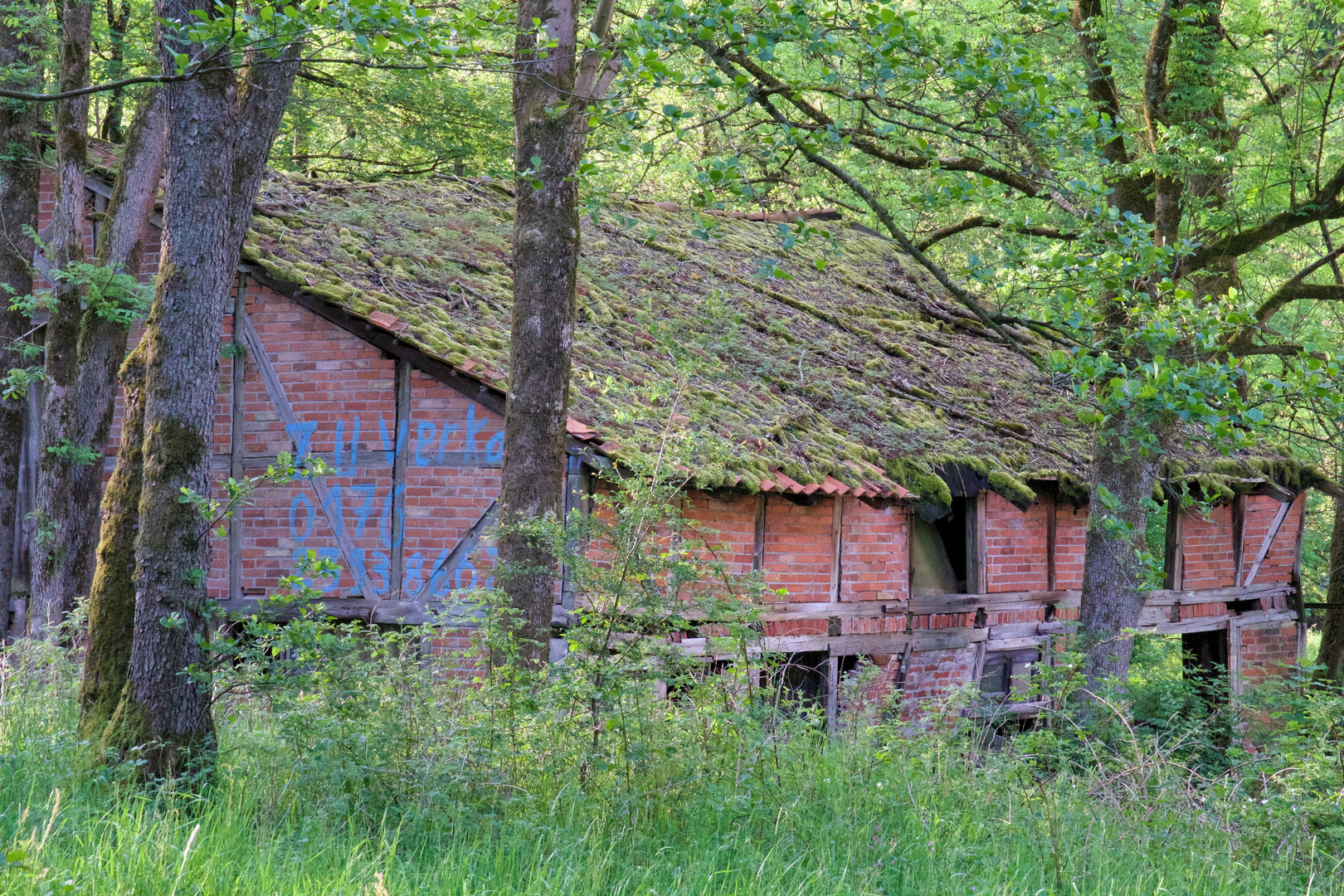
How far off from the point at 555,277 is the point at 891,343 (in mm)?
8361

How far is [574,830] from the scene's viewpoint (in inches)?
167

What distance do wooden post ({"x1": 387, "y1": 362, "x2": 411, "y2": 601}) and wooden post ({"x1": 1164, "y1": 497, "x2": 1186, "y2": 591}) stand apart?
9.59 meters

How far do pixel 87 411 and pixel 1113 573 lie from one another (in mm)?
8350

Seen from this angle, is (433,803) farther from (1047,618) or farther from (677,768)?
(1047,618)

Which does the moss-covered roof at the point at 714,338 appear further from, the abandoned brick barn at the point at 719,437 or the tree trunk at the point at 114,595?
the tree trunk at the point at 114,595

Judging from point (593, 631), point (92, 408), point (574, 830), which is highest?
point (92, 408)

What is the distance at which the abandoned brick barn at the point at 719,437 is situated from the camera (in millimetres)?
9125

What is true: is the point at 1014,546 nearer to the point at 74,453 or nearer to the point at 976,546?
the point at 976,546

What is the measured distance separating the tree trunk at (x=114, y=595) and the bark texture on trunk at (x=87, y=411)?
3.72 m

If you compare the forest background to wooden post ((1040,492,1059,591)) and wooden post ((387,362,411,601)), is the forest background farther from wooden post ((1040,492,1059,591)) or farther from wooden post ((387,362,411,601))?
wooden post ((1040,492,1059,591))

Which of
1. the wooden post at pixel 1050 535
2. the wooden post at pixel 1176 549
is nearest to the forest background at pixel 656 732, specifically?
the wooden post at pixel 1050 535

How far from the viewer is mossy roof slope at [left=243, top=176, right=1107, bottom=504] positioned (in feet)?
30.8

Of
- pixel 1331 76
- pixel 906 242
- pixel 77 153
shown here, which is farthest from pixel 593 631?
pixel 1331 76

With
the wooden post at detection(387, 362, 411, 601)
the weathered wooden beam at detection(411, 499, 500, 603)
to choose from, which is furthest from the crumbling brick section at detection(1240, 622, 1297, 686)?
the wooden post at detection(387, 362, 411, 601)
